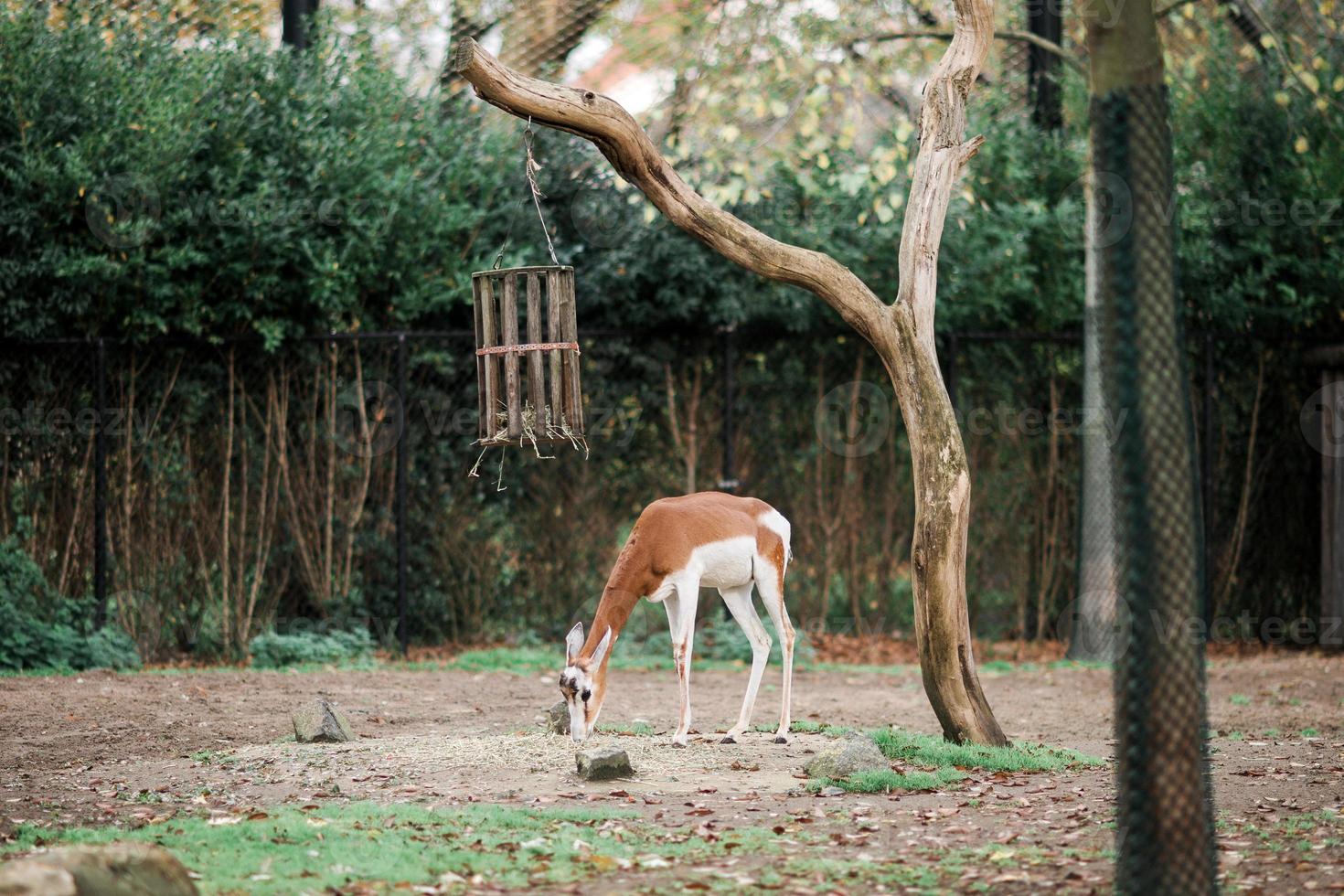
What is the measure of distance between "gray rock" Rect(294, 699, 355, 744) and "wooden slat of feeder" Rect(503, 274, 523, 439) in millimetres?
1928

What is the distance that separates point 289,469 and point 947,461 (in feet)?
19.6

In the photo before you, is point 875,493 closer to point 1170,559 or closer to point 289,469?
point 289,469

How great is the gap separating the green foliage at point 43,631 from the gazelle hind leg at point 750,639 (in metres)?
5.05

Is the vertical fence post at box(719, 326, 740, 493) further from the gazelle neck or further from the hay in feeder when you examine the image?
the hay in feeder

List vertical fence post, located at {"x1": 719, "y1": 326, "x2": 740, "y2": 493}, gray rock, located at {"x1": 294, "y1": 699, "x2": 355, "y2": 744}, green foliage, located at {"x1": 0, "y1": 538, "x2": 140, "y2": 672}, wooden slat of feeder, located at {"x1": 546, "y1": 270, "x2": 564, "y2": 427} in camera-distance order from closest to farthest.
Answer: wooden slat of feeder, located at {"x1": 546, "y1": 270, "x2": 564, "y2": 427} → gray rock, located at {"x1": 294, "y1": 699, "x2": 355, "y2": 744} → green foliage, located at {"x1": 0, "y1": 538, "x2": 140, "y2": 672} → vertical fence post, located at {"x1": 719, "y1": 326, "x2": 740, "y2": 493}

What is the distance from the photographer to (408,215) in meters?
10.8

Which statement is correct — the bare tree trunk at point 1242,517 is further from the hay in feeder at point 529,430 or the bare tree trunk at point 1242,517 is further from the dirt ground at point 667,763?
the hay in feeder at point 529,430

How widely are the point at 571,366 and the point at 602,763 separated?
1.86 meters

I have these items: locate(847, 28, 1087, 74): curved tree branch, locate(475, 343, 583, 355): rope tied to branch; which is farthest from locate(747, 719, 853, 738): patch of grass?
locate(847, 28, 1087, 74): curved tree branch

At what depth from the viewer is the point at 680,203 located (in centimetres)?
692

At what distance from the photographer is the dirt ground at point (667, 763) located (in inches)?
204

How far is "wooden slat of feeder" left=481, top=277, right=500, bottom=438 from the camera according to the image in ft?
21.6

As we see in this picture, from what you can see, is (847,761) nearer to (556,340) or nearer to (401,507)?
(556,340)

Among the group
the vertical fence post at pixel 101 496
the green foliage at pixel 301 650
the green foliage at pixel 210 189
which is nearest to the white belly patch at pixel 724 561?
the green foliage at pixel 301 650
